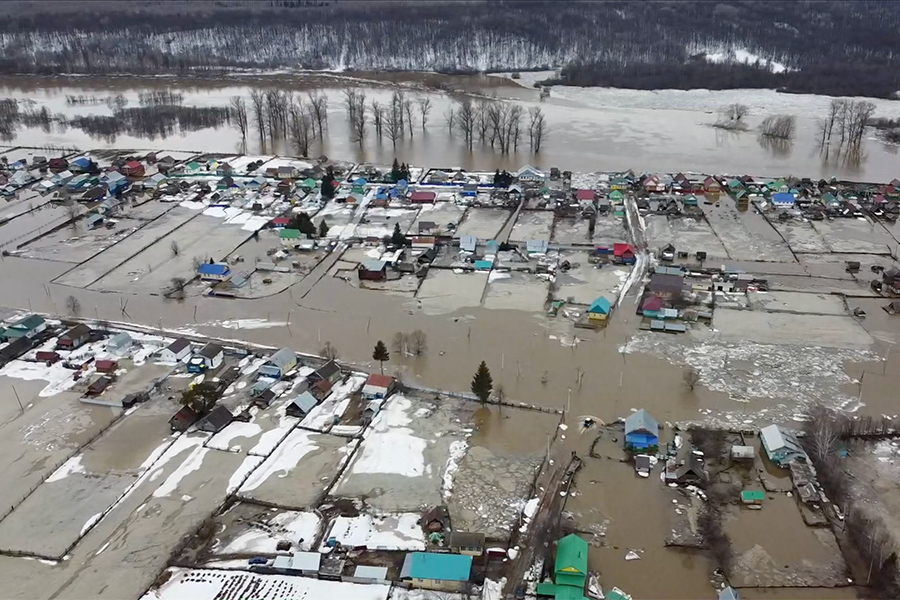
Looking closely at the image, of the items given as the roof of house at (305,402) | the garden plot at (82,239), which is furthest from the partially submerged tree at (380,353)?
the garden plot at (82,239)

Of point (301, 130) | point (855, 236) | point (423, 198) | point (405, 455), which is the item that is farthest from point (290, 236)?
point (855, 236)

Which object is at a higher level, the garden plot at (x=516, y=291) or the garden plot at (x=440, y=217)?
the garden plot at (x=440, y=217)

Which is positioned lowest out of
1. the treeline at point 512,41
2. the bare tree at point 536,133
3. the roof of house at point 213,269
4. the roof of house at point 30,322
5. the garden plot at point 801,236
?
the roof of house at point 30,322

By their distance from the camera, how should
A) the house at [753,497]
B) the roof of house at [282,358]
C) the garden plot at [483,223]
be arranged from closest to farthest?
the house at [753,497] < the roof of house at [282,358] < the garden plot at [483,223]

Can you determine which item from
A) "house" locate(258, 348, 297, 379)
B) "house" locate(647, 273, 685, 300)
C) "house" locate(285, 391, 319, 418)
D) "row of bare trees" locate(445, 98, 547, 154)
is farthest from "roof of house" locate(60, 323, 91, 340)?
"row of bare trees" locate(445, 98, 547, 154)

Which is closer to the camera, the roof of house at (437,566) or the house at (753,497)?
the roof of house at (437,566)

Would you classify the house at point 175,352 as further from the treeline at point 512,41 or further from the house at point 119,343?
the treeline at point 512,41

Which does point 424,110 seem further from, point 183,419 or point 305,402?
point 183,419

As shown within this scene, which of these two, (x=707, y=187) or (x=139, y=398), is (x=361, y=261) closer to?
(x=139, y=398)
